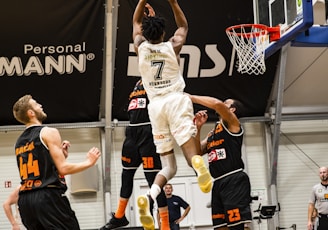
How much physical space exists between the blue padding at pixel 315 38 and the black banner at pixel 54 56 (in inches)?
191

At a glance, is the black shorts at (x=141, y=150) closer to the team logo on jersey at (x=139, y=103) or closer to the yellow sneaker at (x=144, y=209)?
the team logo on jersey at (x=139, y=103)

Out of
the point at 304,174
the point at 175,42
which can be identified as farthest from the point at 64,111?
the point at 175,42

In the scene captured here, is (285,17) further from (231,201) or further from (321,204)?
(321,204)

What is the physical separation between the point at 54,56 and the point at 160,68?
7689 millimetres

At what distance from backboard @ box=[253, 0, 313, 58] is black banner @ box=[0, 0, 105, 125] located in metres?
3.88

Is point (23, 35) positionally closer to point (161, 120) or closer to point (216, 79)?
point (216, 79)

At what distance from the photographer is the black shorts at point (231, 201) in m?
8.95

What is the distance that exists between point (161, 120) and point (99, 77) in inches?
314

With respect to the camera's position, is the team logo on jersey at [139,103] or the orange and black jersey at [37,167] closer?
the orange and black jersey at [37,167]

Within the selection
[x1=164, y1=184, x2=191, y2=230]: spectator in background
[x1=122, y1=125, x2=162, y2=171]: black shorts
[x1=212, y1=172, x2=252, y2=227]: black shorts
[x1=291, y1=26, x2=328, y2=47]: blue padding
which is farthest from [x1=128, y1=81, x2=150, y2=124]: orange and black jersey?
[x1=164, y1=184, x2=191, y2=230]: spectator in background

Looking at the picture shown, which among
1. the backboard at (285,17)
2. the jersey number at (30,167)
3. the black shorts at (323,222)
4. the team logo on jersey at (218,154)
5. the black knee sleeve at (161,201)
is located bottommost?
the black shorts at (323,222)

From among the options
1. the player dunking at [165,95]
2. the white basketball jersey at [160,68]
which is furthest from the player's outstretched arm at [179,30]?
the white basketball jersey at [160,68]

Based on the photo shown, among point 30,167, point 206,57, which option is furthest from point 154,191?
point 206,57

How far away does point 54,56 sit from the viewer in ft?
48.7
